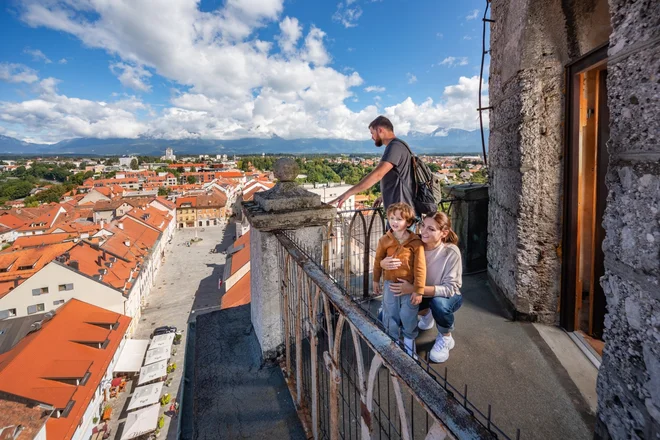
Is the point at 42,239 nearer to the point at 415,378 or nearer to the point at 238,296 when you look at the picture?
the point at 238,296

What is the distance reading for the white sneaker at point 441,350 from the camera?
2.80 metres

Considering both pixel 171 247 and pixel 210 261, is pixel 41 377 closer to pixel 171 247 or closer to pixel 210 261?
pixel 210 261

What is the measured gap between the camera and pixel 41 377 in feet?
41.8

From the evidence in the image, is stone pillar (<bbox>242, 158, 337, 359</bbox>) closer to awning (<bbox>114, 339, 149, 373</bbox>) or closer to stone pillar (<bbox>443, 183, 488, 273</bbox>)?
stone pillar (<bbox>443, 183, 488, 273</bbox>)

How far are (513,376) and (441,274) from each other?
958mm

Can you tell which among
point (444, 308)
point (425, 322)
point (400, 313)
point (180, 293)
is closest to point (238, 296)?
point (180, 293)

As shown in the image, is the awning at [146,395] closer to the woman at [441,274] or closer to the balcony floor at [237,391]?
the balcony floor at [237,391]

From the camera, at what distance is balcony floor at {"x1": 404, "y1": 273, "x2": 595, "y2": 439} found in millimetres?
2180

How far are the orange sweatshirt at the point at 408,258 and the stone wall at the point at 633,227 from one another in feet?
3.48

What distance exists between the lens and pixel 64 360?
14.0 m

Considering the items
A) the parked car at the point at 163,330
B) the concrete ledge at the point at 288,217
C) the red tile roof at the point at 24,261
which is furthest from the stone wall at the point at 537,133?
the red tile roof at the point at 24,261

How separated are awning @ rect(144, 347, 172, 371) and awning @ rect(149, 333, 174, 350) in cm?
32

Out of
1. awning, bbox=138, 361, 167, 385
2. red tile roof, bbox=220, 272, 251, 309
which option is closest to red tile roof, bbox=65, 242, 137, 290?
awning, bbox=138, 361, 167, 385

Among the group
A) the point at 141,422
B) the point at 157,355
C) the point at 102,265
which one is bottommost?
the point at 141,422
